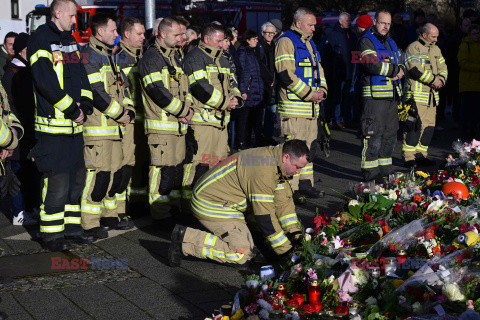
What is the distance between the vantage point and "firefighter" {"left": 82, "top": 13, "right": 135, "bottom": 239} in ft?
25.6

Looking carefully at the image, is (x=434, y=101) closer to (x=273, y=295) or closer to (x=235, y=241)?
Answer: (x=235, y=241)

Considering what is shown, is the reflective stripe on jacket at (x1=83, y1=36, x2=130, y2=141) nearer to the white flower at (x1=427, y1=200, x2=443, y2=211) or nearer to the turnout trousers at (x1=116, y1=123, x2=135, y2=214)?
the turnout trousers at (x1=116, y1=123, x2=135, y2=214)

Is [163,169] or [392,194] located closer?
[392,194]

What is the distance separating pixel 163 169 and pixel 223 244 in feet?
6.44

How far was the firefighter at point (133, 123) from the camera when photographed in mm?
8445

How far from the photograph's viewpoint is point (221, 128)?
8984mm

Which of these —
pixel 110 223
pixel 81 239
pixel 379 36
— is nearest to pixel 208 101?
pixel 110 223

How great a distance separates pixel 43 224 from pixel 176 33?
2.53m

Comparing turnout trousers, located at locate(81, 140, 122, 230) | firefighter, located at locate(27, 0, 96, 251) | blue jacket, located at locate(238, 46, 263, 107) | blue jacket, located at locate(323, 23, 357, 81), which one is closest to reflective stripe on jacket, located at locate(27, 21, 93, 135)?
firefighter, located at locate(27, 0, 96, 251)

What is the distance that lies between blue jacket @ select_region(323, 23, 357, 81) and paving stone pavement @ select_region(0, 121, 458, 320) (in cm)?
719

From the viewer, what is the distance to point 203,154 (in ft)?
29.0

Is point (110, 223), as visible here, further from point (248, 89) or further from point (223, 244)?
point (248, 89)

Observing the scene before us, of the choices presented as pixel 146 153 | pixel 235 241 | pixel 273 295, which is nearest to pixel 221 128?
pixel 146 153

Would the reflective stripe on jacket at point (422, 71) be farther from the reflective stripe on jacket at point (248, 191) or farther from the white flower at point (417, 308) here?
the white flower at point (417, 308)
